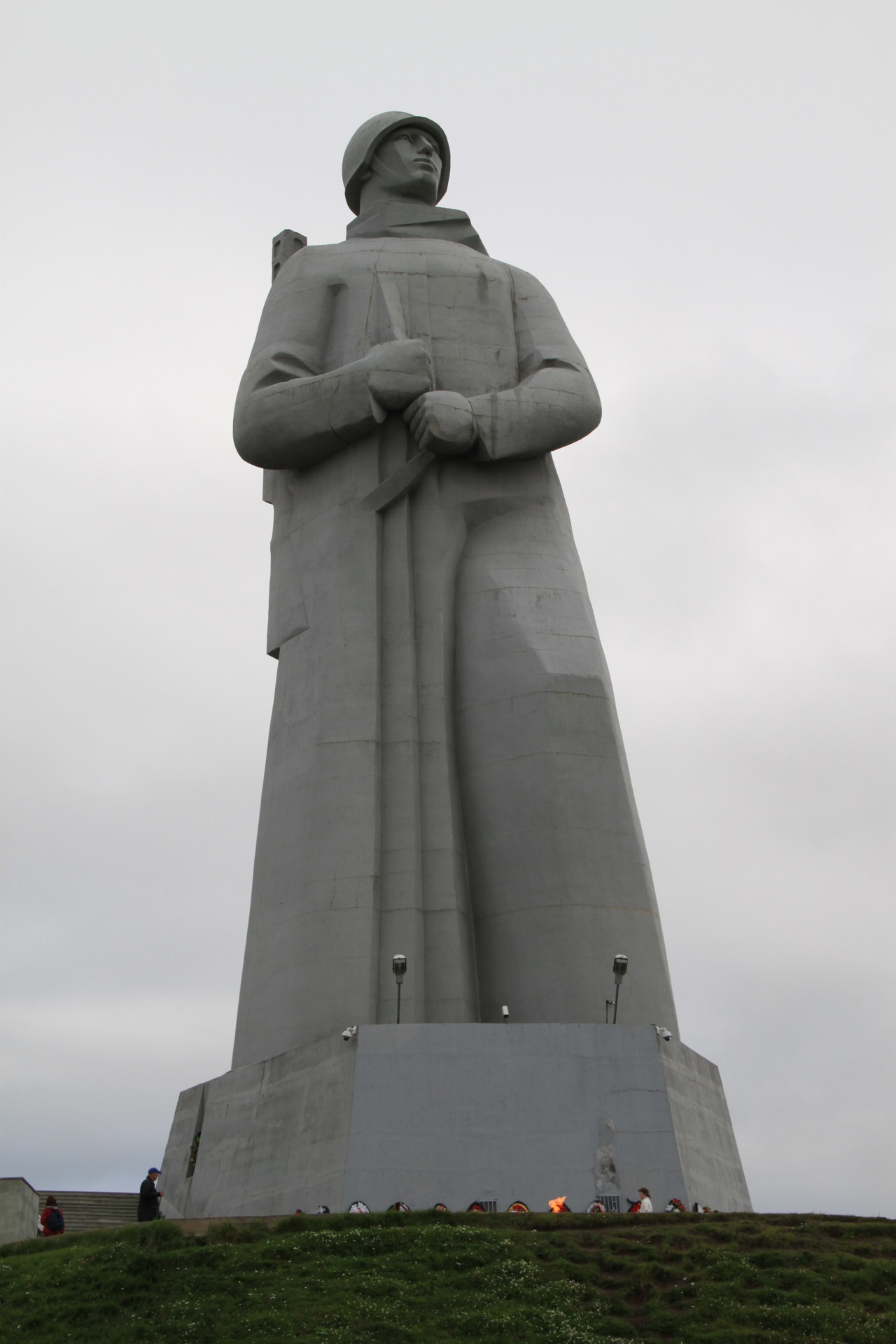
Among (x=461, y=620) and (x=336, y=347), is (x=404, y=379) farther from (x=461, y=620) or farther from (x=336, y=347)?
(x=461, y=620)

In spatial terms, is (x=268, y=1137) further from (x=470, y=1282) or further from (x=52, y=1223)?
(x=470, y=1282)

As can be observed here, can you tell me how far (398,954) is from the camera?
1251 cm

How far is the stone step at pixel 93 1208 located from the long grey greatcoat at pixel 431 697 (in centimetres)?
350

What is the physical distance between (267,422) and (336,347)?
1.34m

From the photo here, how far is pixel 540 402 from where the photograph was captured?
1462 centimetres

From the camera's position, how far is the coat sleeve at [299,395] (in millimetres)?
14336

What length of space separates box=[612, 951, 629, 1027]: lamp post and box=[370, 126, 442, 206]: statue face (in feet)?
28.7

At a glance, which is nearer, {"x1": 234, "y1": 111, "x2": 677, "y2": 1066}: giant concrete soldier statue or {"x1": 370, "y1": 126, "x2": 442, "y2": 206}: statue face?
{"x1": 234, "y1": 111, "x2": 677, "y2": 1066}: giant concrete soldier statue

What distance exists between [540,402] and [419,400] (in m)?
1.17

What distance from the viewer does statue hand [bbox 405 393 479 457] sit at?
14141 millimetres

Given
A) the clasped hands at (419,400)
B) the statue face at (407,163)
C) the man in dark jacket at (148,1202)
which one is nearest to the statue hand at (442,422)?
the clasped hands at (419,400)

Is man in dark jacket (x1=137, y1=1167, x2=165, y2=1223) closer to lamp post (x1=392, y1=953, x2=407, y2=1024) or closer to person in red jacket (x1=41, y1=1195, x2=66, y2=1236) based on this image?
person in red jacket (x1=41, y1=1195, x2=66, y2=1236)

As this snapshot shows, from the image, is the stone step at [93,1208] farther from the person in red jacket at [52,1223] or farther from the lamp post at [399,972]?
the lamp post at [399,972]

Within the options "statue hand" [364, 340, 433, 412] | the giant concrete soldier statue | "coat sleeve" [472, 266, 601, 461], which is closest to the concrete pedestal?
the giant concrete soldier statue
